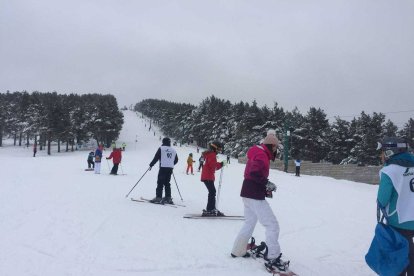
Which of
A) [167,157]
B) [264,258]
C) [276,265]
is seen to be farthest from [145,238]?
[167,157]

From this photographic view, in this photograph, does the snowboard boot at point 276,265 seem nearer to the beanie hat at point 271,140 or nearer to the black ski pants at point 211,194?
the beanie hat at point 271,140

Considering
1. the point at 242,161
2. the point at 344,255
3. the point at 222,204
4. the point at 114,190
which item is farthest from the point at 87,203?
the point at 242,161

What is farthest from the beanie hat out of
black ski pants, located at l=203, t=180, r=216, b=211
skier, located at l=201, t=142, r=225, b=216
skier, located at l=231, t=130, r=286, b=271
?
black ski pants, located at l=203, t=180, r=216, b=211

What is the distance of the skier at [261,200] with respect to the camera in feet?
17.1

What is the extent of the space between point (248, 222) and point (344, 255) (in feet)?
7.21

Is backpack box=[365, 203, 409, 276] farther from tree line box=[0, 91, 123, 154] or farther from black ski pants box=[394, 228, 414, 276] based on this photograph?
tree line box=[0, 91, 123, 154]

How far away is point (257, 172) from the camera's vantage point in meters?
5.38

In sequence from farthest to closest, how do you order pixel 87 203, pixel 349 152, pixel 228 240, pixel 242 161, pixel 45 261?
pixel 349 152, pixel 242 161, pixel 87 203, pixel 228 240, pixel 45 261

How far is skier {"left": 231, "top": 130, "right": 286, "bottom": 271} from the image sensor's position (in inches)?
206

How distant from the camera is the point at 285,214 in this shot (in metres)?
10.5

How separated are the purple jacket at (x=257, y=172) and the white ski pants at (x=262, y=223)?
0.12 metres

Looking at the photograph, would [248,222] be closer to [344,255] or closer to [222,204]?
[344,255]

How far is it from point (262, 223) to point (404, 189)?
6.81 ft

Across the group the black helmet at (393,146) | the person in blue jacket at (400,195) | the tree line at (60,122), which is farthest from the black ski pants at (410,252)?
the tree line at (60,122)
